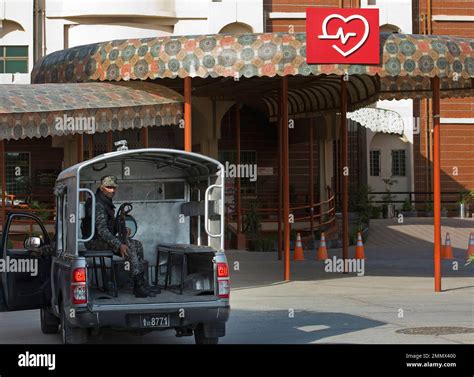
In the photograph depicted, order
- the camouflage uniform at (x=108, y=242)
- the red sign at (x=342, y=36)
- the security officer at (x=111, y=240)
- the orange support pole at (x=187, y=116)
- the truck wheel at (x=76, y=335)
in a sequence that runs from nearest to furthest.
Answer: the truck wheel at (x=76, y=335)
the security officer at (x=111, y=240)
the camouflage uniform at (x=108, y=242)
the red sign at (x=342, y=36)
the orange support pole at (x=187, y=116)

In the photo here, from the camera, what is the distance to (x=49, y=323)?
14.6 m

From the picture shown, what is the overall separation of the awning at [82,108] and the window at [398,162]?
25.3 metres

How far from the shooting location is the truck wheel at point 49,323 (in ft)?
47.6

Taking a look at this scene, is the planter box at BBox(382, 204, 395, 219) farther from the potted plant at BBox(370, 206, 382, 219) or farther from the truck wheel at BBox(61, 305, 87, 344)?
the truck wheel at BBox(61, 305, 87, 344)

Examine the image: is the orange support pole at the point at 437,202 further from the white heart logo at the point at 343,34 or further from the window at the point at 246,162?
the window at the point at 246,162

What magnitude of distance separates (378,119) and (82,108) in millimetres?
24014

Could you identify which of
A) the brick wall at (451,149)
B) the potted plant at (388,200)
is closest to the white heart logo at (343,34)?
the potted plant at (388,200)

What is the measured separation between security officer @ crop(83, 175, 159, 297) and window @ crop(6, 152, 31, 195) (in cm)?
2597

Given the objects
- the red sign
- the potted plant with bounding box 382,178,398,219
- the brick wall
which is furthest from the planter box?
the red sign

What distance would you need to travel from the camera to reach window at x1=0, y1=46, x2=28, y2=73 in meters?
39.2
